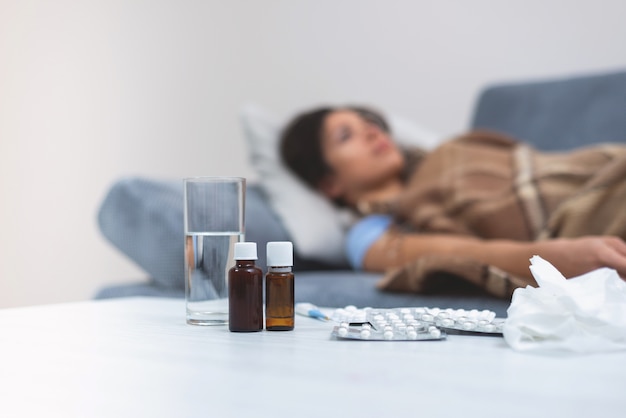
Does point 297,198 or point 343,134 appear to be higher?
point 343,134

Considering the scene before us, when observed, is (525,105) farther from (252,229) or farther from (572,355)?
(572,355)

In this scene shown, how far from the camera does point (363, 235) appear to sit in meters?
1.80

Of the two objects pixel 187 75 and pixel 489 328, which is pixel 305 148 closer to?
pixel 187 75

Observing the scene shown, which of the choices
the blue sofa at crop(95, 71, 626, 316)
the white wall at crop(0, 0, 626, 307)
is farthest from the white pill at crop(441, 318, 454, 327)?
the white wall at crop(0, 0, 626, 307)

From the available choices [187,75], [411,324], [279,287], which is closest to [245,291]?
[279,287]

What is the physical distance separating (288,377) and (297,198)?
53.1 inches

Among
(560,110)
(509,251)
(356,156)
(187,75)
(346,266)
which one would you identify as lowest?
(346,266)

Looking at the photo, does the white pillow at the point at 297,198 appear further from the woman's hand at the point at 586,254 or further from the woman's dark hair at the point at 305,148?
the woman's hand at the point at 586,254

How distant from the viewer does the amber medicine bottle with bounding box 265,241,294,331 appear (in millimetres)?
771

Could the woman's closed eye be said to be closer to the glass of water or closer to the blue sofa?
the blue sofa

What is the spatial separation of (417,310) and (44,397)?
41 centimetres

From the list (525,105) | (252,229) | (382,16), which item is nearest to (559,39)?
(525,105)

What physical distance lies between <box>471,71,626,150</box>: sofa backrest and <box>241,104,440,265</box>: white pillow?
0.20 meters

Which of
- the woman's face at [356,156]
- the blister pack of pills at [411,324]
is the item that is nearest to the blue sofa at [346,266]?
the woman's face at [356,156]
